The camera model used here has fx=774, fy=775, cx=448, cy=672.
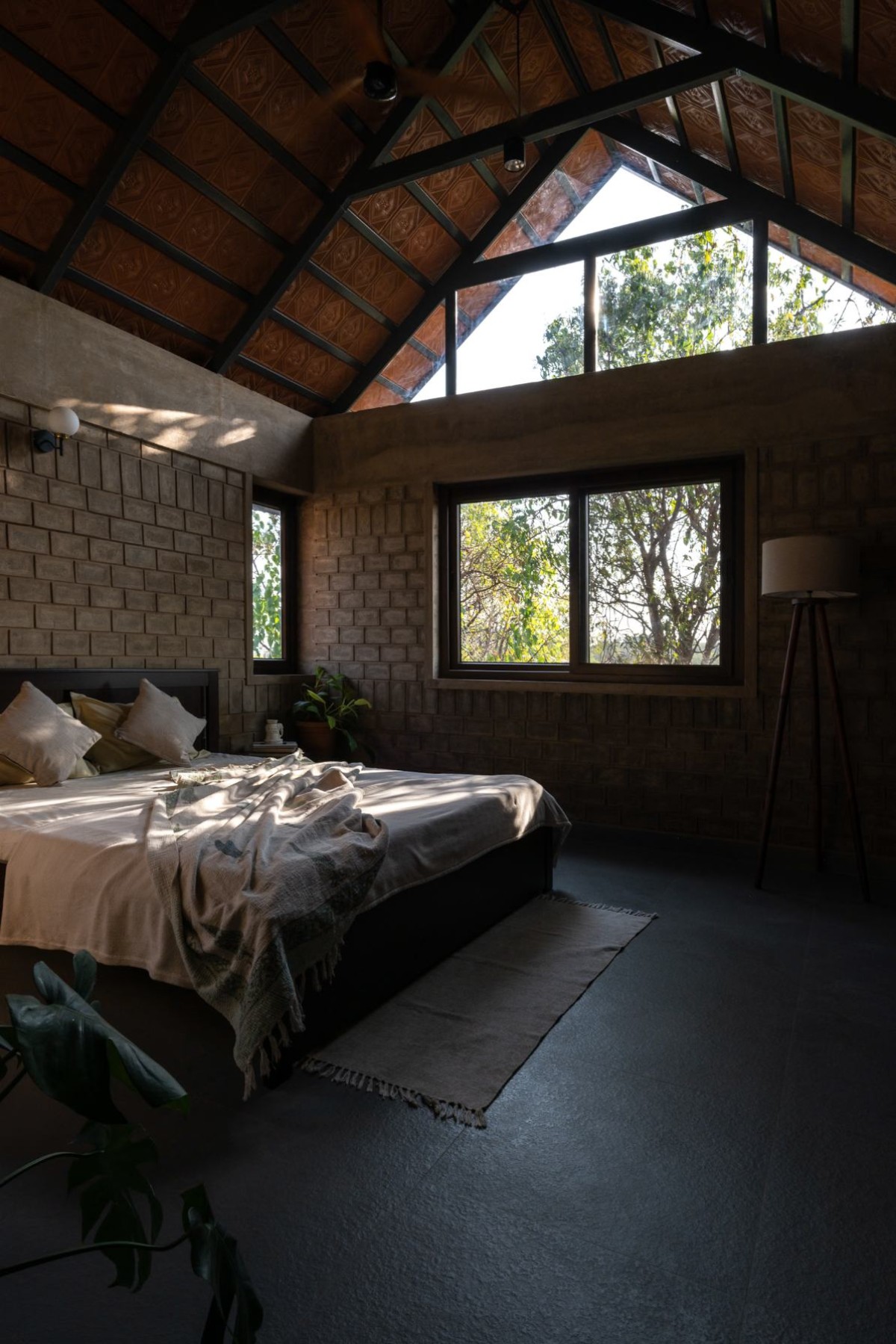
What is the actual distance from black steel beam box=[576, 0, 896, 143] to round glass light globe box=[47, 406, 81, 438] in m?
3.30

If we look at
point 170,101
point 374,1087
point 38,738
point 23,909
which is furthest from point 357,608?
point 374,1087

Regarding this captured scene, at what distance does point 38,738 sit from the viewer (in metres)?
3.68

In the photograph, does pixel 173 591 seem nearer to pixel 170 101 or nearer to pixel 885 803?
pixel 170 101

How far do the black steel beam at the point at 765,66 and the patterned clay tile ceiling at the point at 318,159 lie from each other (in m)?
0.05

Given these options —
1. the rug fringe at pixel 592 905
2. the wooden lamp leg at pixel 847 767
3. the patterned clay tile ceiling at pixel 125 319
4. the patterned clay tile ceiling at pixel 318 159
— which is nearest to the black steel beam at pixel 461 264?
the patterned clay tile ceiling at pixel 318 159

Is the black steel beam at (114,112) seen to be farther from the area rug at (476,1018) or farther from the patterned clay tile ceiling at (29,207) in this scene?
the area rug at (476,1018)

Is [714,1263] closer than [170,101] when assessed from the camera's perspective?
Yes

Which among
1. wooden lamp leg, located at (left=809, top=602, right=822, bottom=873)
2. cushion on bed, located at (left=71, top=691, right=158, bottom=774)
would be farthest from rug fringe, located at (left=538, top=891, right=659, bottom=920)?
cushion on bed, located at (left=71, top=691, right=158, bottom=774)

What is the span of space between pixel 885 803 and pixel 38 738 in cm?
443

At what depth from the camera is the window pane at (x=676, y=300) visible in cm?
483

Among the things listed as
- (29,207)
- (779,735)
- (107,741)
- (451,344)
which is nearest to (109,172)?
(29,207)

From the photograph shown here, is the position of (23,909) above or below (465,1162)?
above

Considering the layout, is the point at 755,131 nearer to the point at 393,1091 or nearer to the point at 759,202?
the point at 759,202

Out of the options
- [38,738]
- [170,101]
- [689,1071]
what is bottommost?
[689,1071]
